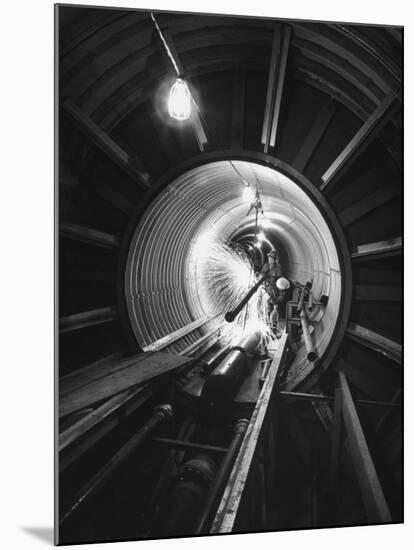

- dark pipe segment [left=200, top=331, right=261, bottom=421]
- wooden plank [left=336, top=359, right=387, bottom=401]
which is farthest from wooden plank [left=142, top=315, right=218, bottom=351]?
wooden plank [left=336, top=359, right=387, bottom=401]

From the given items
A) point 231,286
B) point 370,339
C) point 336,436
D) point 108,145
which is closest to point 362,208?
point 370,339

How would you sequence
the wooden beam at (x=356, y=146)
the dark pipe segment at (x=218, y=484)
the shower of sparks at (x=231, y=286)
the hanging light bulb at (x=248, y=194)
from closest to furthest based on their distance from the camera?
1. the dark pipe segment at (x=218, y=484)
2. the wooden beam at (x=356, y=146)
3. the hanging light bulb at (x=248, y=194)
4. the shower of sparks at (x=231, y=286)

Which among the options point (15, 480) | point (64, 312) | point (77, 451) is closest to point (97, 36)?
point (64, 312)

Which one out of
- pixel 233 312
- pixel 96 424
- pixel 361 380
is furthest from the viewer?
pixel 233 312

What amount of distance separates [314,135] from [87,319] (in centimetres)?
179

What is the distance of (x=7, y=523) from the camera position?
2.90 m

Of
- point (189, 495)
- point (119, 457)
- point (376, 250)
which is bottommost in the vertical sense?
point (189, 495)

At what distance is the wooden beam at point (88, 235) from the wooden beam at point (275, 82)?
112 centimetres

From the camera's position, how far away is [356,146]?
10.1 feet

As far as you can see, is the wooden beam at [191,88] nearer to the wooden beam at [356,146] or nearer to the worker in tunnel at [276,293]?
the wooden beam at [356,146]

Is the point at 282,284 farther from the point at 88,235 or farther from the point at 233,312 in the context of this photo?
the point at 88,235

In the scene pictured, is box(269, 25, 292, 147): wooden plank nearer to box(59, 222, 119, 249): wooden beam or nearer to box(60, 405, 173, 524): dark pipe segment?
box(59, 222, 119, 249): wooden beam

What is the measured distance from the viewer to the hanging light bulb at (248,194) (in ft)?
15.1

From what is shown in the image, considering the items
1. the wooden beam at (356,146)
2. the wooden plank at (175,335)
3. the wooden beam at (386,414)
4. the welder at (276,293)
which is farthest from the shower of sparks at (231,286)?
the wooden beam at (356,146)
